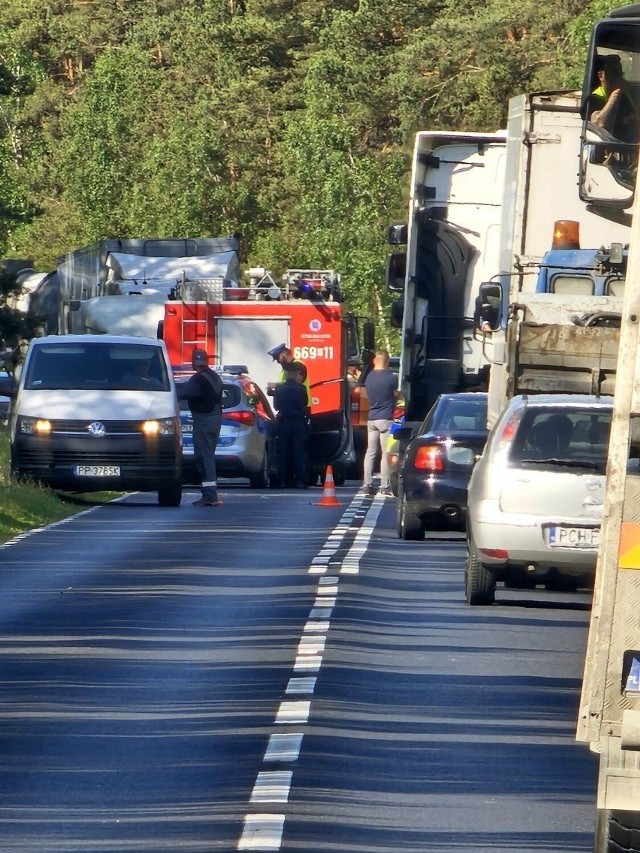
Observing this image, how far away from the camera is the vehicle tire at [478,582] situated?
14.9 metres

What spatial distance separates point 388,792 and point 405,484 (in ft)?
38.1

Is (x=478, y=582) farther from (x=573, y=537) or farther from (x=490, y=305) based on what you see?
(x=490, y=305)

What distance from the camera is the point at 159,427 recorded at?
24.5 m

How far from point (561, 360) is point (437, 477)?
2.42m

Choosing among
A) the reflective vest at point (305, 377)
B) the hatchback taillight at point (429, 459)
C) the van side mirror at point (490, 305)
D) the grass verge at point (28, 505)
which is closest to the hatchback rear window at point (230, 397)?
the reflective vest at point (305, 377)

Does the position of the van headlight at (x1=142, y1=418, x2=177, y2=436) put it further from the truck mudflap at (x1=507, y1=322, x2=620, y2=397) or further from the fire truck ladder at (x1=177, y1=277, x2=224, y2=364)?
the fire truck ladder at (x1=177, y1=277, x2=224, y2=364)

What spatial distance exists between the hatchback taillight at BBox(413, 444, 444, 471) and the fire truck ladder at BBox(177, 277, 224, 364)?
12.9 metres

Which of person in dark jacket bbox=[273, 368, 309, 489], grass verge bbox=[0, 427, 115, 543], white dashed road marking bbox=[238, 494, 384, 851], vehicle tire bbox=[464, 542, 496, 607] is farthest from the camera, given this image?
person in dark jacket bbox=[273, 368, 309, 489]

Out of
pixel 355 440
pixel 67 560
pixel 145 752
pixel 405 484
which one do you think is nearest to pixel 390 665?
pixel 145 752

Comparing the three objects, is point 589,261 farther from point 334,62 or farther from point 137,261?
point 334,62

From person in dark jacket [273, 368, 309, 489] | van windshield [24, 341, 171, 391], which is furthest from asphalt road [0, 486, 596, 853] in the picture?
person in dark jacket [273, 368, 309, 489]

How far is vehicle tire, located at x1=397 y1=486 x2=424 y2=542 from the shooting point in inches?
792

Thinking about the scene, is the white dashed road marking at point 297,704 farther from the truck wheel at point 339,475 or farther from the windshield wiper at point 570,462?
the truck wheel at point 339,475

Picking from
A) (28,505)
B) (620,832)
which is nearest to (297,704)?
(620,832)
